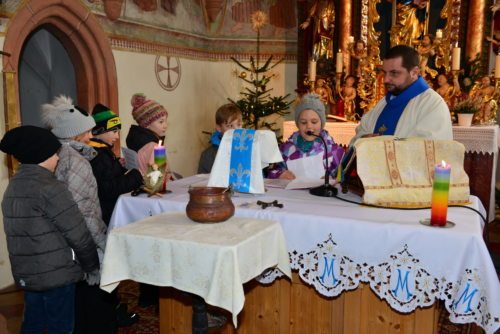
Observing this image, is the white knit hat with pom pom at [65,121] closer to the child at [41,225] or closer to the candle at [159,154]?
the child at [41,225]

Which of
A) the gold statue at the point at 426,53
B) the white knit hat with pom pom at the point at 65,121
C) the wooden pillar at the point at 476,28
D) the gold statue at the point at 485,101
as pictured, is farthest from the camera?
the gold statue at the point at 426,53

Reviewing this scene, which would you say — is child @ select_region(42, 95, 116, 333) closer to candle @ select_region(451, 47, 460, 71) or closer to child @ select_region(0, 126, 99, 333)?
child @ select_region(0, 126, 99, 333)

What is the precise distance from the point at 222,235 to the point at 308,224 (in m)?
0.51

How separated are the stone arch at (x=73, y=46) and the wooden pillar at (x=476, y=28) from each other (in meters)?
4.71

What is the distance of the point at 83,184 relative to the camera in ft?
9.32

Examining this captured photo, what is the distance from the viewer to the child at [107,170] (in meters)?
3.14

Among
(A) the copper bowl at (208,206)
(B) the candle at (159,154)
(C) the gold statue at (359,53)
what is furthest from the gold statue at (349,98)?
(A) the copper bowl at (208,206)

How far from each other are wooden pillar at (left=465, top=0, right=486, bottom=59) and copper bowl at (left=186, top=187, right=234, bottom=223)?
552 centimetres

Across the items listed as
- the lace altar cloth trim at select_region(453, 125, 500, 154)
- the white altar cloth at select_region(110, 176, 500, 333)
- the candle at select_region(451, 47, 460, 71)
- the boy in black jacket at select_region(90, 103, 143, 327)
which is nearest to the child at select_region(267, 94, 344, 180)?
the white altar cloth at select_region(110, 176, 500, 333)

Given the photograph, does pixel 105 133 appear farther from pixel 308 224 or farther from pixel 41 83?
pixel 41 83

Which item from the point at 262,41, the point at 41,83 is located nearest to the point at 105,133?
the point at 41,83

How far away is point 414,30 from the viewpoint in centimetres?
711

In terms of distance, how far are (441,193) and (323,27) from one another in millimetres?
6123

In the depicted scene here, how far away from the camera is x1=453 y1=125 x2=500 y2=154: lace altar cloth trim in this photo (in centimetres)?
578
